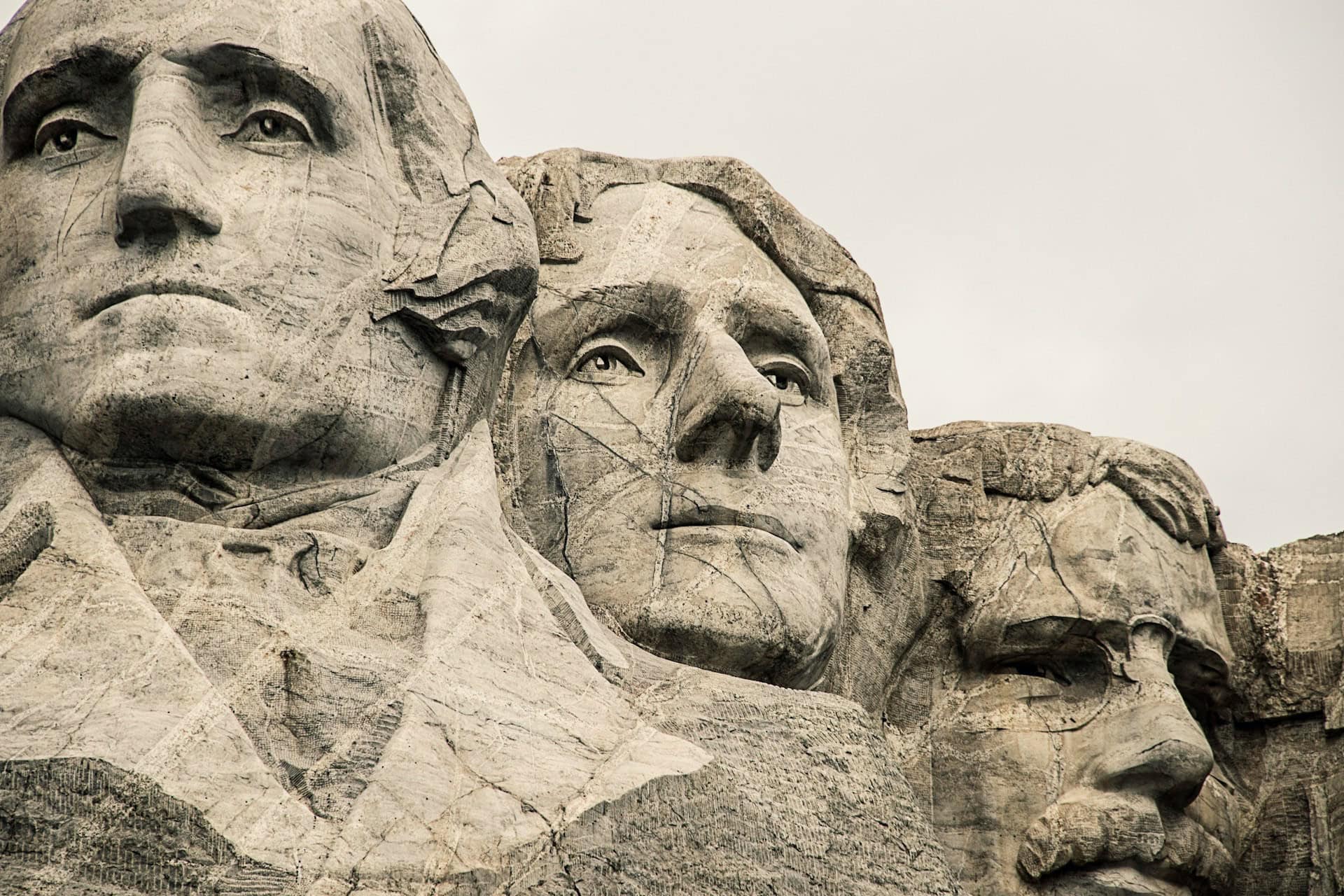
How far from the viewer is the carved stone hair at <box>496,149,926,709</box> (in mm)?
9422

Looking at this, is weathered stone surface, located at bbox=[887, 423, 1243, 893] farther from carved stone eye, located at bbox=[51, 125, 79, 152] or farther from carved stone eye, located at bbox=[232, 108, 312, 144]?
carved stone eye, located at bbox=[51, 125, 79, 152]

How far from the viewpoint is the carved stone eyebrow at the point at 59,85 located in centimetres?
764

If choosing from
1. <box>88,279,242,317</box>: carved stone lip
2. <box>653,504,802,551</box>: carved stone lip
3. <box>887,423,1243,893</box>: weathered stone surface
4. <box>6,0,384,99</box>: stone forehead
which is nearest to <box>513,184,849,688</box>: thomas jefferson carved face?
<box>653,504,802,551</box>: carved stone lip

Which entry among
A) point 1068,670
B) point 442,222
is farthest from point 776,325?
point 1068,670

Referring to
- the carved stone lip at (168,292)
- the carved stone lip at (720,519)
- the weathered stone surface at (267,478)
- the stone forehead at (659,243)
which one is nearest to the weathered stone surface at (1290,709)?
the stone forehead at (659,243)

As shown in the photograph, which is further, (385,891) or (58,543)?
(58,543)

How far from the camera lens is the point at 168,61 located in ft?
25.0

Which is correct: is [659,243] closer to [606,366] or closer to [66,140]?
[606,366]

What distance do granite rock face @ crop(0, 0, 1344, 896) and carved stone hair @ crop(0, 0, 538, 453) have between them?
0.02 m

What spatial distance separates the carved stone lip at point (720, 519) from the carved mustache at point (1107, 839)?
1.45 meters

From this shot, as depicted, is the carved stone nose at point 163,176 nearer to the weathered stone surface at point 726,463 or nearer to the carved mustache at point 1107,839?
the weathered stone surface at point 726,463

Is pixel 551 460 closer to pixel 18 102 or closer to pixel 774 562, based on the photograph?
pixel 774 562

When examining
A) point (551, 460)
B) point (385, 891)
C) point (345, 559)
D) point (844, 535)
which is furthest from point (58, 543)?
point (844, 535)

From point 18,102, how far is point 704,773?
274 cm
